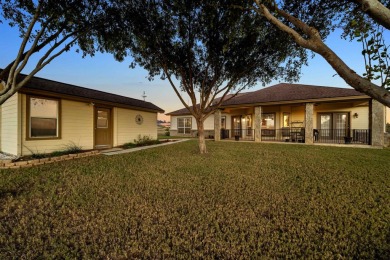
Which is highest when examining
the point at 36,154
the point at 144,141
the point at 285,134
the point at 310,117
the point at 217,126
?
the point at 310,117

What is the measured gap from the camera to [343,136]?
15672 millimetres

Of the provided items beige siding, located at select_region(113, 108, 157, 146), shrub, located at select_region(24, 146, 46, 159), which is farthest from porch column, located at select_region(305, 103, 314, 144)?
shrub, located at select_region(24, 146, 46, 159)

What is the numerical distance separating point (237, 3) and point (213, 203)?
19.9 feet

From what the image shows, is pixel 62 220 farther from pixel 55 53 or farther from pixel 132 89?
pixel 132 89

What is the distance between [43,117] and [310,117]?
16.1m

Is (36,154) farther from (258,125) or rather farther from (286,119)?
(286,119)

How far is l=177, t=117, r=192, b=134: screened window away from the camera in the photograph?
78.4ft

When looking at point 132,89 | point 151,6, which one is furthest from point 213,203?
point 132,89

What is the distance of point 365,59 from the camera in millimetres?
2064

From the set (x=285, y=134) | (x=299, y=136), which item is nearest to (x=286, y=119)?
(x=285, y=134)

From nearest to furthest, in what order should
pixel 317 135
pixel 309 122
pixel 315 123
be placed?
pixel 309 122 < pixel 317 135 < pixel 315 123

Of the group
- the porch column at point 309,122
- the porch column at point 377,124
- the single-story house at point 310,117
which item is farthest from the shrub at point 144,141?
the porch column at point 377,124

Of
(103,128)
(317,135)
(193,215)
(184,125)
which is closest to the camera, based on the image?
(193,215)

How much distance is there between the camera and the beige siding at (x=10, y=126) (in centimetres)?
718
